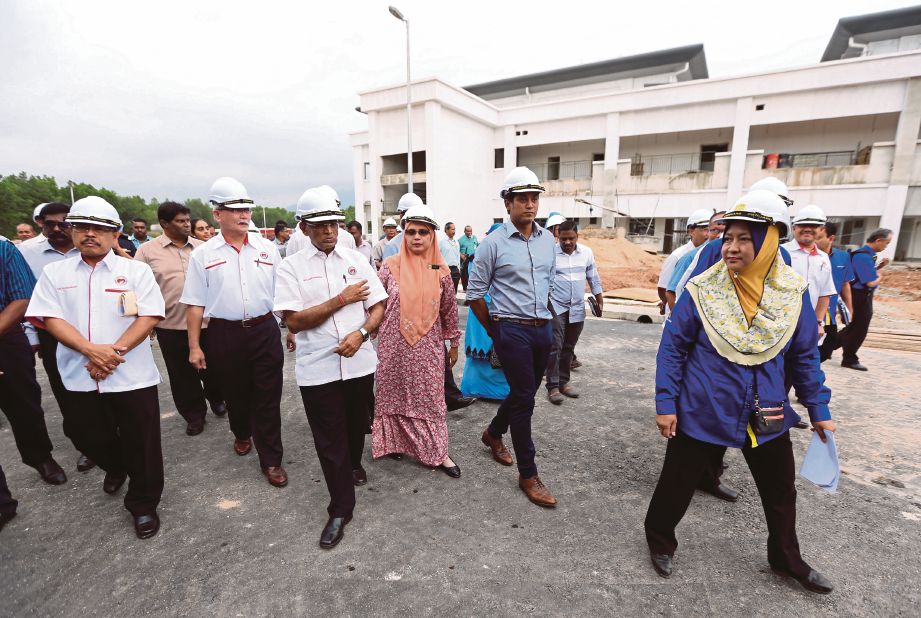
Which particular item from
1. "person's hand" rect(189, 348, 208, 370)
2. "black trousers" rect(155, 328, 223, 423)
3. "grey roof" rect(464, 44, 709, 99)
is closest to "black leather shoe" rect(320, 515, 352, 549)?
"person's hand" rect(189, 348, 208, 370)

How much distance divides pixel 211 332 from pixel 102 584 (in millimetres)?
1527

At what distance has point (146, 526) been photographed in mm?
2514

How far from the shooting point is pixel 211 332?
311cm

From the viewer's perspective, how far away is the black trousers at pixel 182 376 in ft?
12.6

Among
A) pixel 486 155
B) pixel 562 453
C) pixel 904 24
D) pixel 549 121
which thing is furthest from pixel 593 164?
pixel 562 453

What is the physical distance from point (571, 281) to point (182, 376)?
386cm

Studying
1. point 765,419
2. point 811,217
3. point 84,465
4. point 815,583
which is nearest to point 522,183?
point 765,419

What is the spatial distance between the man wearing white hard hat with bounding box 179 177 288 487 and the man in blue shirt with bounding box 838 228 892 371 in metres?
6.45

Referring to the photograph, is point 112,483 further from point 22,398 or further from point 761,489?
point 761,489

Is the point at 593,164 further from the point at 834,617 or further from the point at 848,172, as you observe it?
the point at 834,617

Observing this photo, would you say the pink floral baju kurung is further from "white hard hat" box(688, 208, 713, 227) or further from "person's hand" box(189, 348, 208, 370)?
"white hard hat" box(688, 208, 713, 227)

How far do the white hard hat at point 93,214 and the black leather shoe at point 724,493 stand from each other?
13.2ft

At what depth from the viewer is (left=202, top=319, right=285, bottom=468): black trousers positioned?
308 cm

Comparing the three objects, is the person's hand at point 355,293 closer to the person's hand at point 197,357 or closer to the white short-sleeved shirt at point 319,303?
the white short-sleeved shirt at point 319,303
